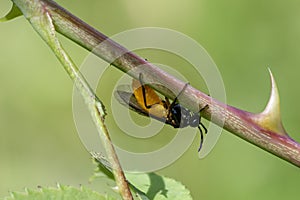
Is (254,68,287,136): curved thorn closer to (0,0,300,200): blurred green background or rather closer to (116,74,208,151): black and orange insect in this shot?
(116,74,208,151): black and orange insect

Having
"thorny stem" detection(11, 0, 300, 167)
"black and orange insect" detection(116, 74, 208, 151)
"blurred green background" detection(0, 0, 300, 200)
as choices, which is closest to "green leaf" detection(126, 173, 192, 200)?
"black and orange insect" detection(116, 74, 208, 151)

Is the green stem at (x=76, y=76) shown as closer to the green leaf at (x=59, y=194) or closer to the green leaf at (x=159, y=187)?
the green leaf at (x=59, y=194)

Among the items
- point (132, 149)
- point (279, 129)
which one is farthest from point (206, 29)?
point (279, 129)

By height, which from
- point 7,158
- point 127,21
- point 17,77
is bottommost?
point 7,158

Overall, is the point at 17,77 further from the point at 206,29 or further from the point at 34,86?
the point at 206,29

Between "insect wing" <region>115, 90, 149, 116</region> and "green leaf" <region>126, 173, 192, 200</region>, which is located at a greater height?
"insect wing" <region>115, 90, 149, 116</region>

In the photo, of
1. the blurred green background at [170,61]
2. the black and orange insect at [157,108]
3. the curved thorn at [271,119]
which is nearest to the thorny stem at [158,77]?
the curved thorn at [271,119]
